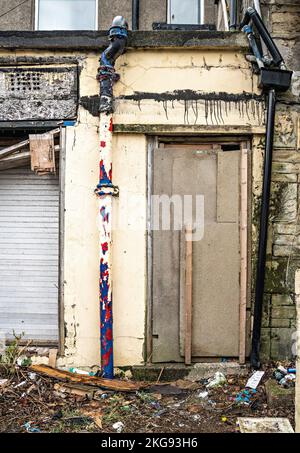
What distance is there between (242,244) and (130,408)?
227 cm

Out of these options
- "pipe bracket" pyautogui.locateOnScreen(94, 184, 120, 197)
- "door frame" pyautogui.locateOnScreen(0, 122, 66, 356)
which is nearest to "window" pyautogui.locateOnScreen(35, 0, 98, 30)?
"door frame" pyautogui.locateOnScreen(0, 122, 66, 356)

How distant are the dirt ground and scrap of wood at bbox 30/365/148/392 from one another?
56mm

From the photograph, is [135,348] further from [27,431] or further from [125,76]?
Result: [125,76]

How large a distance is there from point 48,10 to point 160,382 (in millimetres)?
7564

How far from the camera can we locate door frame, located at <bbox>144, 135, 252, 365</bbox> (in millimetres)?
5223

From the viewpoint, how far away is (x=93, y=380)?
16.0 ft

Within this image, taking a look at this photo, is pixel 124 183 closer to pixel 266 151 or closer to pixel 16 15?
pixel 266 151

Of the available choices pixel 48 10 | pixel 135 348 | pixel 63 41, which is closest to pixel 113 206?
pixel 135 348

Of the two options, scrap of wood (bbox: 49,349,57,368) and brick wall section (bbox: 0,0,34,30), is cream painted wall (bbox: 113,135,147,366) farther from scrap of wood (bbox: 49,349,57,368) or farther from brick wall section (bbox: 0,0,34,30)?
brick wall section (bbox: 0,0,34,30)

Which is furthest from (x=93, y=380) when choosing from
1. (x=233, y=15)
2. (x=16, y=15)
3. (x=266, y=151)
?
(x=16, y=15)

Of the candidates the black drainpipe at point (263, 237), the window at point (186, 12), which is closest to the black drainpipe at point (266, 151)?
the black drainpipe at point (263, 237)

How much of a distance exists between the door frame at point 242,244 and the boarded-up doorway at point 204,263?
0.08ft
